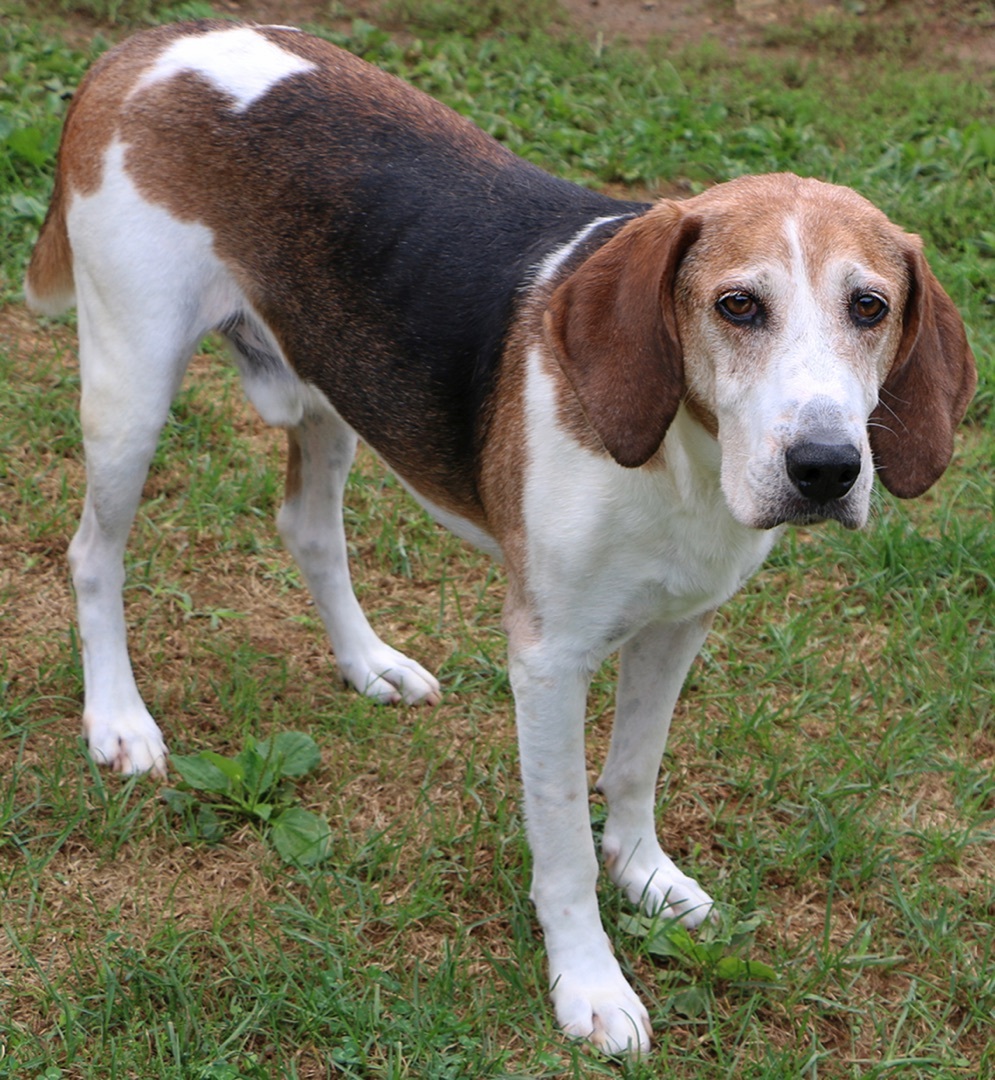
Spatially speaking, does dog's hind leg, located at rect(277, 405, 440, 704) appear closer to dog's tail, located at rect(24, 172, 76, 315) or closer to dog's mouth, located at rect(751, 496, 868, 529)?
dog's tail, located at rect(24, 172, 76, 315)

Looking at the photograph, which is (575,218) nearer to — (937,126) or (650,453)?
(650,453)

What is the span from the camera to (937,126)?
7.50 m

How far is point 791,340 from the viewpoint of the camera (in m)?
2.52

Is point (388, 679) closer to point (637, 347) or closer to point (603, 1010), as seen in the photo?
point (603, 1010)

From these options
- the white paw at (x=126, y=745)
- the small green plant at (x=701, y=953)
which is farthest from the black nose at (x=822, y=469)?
the white paw at (x=126, y=745)

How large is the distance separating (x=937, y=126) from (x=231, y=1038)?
20.5 ft

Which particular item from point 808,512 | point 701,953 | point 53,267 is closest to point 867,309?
point 808,512

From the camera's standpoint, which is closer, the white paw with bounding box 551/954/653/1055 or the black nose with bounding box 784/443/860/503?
the black nose with bounding box 784/443/860/503

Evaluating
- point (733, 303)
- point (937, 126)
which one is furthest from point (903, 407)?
point (937, 126)

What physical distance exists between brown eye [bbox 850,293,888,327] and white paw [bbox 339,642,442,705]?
2008 millimetres

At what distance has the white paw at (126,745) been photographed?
3.77 metres

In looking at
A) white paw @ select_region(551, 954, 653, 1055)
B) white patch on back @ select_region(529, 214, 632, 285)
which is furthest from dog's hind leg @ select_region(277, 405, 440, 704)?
white paw @ select_region(551, 954, 653, 1055)

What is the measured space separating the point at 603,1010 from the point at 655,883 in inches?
17.1

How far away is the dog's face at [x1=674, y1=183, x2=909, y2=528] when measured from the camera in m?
2.47
